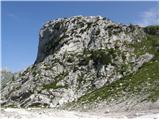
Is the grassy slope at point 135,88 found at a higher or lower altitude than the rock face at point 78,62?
lower

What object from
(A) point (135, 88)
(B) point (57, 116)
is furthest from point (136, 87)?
(B) point (57, 116)

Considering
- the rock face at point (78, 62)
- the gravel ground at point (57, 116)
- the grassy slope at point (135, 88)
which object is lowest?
the gravel ground at point (57, 116)

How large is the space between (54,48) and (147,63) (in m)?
45.4

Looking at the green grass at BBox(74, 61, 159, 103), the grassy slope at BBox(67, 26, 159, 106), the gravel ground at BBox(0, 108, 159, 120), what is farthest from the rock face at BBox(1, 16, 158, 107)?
the gravel ground at BBox(0, 108, 159, 120)

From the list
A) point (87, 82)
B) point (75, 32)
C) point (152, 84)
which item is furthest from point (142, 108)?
point (75, 32)

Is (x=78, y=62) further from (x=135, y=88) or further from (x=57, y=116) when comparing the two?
(x=57, y=116)

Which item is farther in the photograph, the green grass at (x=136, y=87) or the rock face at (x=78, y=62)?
the rock face at (x=78, y=62)

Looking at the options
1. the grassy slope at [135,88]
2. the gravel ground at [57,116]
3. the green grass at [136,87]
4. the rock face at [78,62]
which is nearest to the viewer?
the gravel ground at [57,116]

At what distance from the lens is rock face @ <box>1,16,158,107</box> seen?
110m

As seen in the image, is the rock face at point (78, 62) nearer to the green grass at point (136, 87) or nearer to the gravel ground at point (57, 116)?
the green grass at point (136, 87)

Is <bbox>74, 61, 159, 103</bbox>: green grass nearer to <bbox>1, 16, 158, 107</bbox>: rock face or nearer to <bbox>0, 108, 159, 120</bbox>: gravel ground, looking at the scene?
<bbox>1, 16, 158, 107</bbox>: rock face

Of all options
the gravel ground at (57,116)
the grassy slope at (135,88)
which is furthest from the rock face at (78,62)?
the gravel ground at (57,116)

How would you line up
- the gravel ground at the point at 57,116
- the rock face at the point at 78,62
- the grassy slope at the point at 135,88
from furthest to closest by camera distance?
the rock face at the point at 78,62
the grassy slope at the point at 135,88
the gravel ground at the point at 57,116

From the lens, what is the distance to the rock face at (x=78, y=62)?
361 feet
